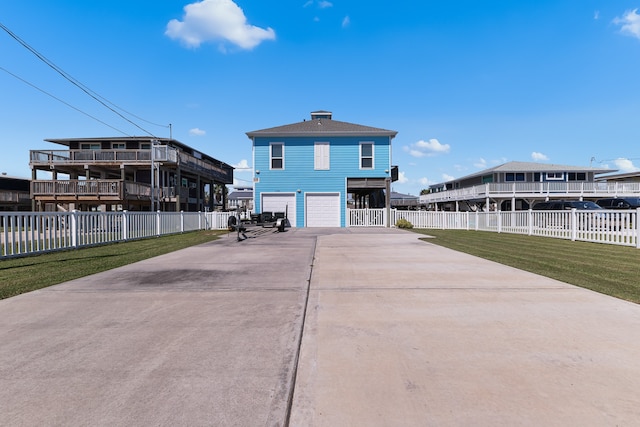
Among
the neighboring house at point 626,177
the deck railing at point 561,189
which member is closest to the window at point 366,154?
the deck railing at point 561,189

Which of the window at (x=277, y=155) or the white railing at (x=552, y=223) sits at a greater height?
the window at (x=277, y=155)

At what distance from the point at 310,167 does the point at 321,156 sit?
1.08 metres

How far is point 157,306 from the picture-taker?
4.27m

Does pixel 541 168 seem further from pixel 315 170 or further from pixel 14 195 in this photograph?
pixel 14 195

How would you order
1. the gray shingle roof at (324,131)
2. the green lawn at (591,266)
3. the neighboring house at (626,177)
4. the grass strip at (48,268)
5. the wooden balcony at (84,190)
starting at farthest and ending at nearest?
the neighboring house at (626,177)
the gray shingle roof at (324,131)
the wooden balcony at (84,190)
the grass strip at (48,268)
the green lawn at (591,266)

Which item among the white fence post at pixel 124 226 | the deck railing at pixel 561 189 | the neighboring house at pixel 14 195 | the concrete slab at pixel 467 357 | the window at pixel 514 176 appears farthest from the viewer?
the window at pixel 514 176

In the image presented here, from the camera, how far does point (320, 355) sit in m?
2.80

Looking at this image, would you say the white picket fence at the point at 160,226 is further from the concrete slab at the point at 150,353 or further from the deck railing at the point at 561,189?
the deck railing at the point at 561,189

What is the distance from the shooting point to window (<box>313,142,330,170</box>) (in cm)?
2325

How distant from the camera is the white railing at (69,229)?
343 inches

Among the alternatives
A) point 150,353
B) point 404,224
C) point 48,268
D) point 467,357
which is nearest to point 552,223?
point 404,224

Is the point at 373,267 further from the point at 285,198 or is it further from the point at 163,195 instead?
the point at 163,195

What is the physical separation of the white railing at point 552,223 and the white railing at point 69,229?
1465 centimetres

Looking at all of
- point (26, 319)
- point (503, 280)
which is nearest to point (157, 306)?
point (26, 319)
